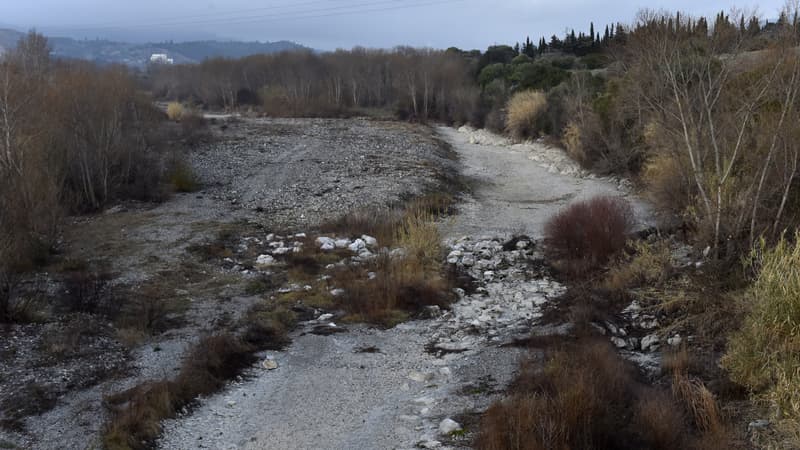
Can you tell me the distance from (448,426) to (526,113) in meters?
31.5

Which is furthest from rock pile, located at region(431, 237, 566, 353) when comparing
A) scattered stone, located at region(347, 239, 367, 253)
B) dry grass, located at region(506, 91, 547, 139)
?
dry grass, located at region(506, 91, 547, 139)

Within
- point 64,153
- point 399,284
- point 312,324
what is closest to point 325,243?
point 399,284

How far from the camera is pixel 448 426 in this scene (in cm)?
727

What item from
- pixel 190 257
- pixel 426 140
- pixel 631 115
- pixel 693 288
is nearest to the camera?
pixel 693 288

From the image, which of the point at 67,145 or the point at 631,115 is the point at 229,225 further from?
the point at 631,115

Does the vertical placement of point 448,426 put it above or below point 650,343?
above

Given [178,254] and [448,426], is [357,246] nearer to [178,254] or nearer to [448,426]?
[178,254]

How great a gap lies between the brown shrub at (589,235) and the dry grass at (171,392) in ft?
24.7

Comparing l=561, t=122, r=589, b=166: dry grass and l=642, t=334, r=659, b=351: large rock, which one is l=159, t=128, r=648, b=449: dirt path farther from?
l=561, t=122, r=589, b=166: dry grass

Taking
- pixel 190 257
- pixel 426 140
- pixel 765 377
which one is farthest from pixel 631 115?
pixel 765 377

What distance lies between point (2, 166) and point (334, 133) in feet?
A: 88.1

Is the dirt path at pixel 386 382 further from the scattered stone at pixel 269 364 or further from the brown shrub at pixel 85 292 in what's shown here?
the brown shrub at pixel 85 292

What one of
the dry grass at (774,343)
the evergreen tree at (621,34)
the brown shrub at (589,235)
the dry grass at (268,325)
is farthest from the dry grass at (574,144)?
the dry grass at (774,343)

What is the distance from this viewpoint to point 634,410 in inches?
277
